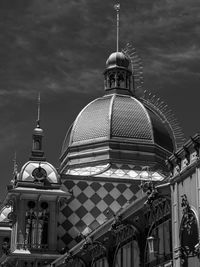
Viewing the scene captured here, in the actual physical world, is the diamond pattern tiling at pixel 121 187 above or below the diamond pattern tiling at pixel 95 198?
above

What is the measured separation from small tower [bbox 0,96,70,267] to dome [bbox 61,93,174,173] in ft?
32.2

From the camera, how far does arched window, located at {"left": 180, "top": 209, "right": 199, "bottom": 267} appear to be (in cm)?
2495

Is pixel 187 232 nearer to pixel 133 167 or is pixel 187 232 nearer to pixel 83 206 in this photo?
pixel 83 206

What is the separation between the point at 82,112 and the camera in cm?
6831

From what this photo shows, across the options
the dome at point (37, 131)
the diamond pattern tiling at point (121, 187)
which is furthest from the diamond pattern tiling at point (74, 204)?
the dome at point (37, 131)

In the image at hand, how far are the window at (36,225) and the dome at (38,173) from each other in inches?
81.1

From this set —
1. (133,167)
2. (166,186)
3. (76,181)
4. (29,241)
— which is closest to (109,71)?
(133,167)

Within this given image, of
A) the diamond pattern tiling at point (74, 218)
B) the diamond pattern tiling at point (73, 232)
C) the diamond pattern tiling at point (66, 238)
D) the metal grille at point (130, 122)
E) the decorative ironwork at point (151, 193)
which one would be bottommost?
the decorative ironwork at point (151, 193)

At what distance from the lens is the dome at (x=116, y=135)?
209 ft

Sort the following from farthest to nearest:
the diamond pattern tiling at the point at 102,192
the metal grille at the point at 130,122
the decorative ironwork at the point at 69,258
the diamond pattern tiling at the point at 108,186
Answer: the metal grille at the point at 130,122, the diamond pattern tiling at the point at 108,186, the diamond pattern tiling at the point at 102,192, the decorative ironwork at the point at 69,258

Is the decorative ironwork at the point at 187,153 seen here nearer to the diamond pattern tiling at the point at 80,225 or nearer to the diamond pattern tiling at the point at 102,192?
the diamond pattern tiling at the point at 80,225

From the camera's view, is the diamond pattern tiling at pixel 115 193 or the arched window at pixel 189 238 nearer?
the arched window at pixel 189 238

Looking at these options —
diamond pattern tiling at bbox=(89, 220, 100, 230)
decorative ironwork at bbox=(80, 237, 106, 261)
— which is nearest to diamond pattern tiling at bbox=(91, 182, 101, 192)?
diamond pattern tiling at bbox=(89, 220, 100, 230)

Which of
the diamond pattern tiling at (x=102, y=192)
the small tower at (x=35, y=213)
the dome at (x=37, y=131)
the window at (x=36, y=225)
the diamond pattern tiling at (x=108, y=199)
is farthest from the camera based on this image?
the dome at (x=37, y=131)
